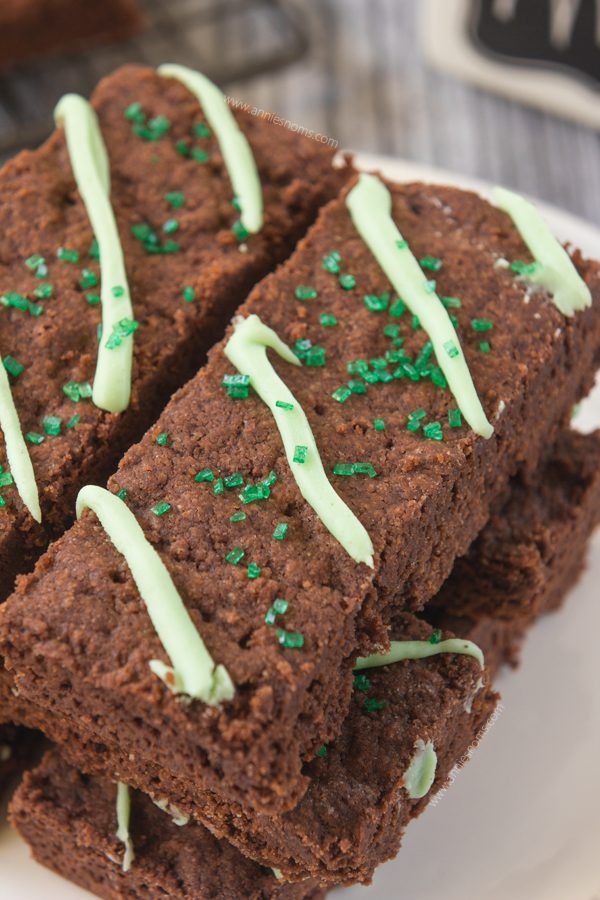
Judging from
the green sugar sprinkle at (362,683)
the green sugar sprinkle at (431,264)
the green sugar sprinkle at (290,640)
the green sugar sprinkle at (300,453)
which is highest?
the green sugar sprinkle at (431,264)

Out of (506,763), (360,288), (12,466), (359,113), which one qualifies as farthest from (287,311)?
(359,113)

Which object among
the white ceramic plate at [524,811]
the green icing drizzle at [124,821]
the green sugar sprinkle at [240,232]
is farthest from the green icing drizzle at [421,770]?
the green sugar sprinkle at [240,232]

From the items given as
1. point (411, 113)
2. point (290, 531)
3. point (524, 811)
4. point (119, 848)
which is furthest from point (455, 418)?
point (411, 113)

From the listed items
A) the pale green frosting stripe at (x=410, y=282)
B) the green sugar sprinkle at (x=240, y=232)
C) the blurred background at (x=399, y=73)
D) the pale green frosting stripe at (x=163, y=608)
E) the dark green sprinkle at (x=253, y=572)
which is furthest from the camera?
the blurred background at (x=399, y=73)

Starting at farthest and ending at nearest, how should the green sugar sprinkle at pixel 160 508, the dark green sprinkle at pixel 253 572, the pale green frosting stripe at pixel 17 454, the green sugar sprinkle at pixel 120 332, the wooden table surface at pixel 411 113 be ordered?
the wooden table surface at pixel 411 113 < the green sugar sprinkle at pixel 120 332 < the pale green frosting stripe at pixel 17 454 < the green sugar sprinkle at pixel 160 508 < the dark green sprinkle at pixel 253 572

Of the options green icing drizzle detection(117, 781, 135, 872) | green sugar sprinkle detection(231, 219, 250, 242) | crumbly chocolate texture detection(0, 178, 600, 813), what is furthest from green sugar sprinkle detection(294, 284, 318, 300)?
green icing drizzle detection(117, 781, 135, 872)

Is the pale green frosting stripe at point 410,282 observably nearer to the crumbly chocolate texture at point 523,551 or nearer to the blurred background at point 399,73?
the crumbly chocolate texture at point 523,551

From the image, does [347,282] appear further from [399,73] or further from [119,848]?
[399,73]
